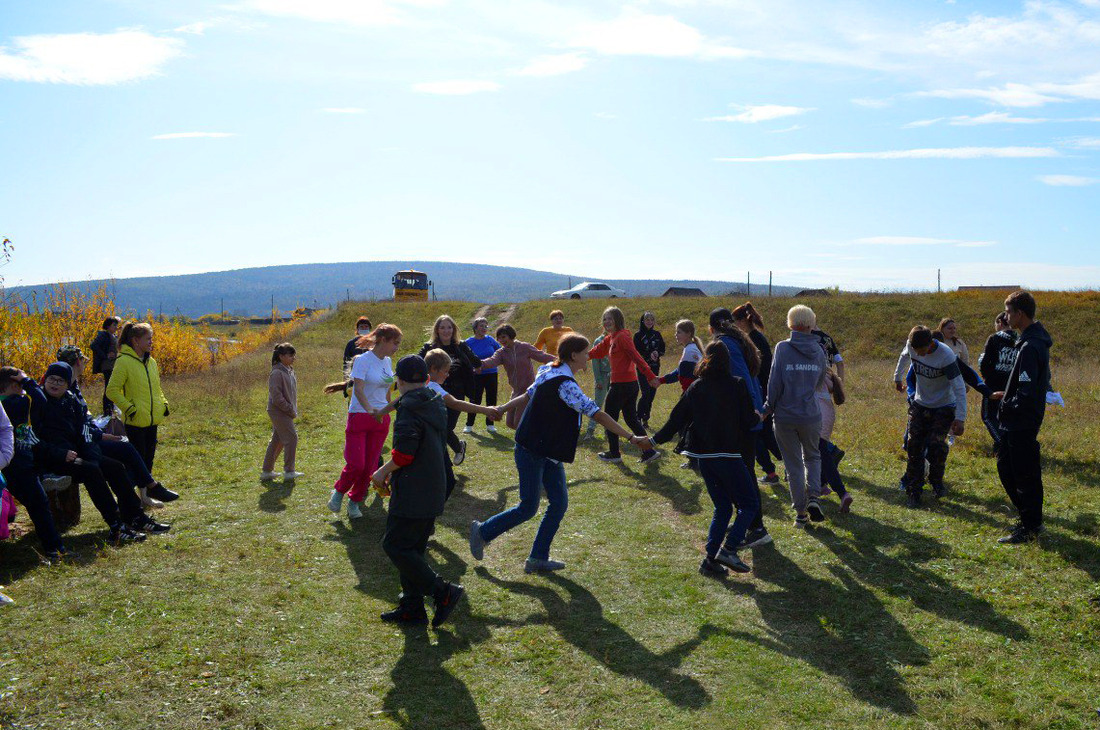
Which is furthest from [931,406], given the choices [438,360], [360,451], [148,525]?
[148,525]

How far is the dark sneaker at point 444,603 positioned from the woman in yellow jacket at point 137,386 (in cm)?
444

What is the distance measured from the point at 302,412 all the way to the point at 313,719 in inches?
542

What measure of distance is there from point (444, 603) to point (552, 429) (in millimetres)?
1546

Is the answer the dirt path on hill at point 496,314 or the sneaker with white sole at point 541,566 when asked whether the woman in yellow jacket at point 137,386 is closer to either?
the sneaker with white sole at point 541,566

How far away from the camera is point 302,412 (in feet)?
57.7

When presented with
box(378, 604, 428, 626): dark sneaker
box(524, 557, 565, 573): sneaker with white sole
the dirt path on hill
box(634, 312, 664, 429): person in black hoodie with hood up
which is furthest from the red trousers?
the dirt path on hill

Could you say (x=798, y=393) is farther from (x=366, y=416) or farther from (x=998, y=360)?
(x=366, y=416)

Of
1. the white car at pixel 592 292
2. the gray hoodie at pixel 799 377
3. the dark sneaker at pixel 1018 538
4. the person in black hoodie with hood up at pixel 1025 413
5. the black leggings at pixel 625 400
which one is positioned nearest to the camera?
the person in black hoodie with hood up at pixel 1025 413

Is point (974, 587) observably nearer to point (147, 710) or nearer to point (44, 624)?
point (147, 710)

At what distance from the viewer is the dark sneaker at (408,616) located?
19.0ft

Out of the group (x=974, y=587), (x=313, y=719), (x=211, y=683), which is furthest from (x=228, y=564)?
(x=974, y=587)

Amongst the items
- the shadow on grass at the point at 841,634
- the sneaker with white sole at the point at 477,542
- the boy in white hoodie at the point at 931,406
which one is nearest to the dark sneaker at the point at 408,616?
the sneaker with white sole at the point at 477,542

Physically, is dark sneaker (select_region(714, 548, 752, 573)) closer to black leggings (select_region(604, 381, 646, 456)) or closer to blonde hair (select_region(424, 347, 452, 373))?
blonde hair (select_region(424, 347, 452, 373))

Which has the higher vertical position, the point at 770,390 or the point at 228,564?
the point at 770,390
